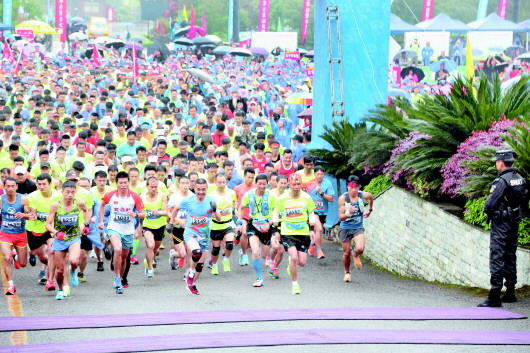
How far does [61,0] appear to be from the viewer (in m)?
58.0

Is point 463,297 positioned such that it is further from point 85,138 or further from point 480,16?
point 480,16

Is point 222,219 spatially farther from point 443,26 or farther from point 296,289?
point 443,26

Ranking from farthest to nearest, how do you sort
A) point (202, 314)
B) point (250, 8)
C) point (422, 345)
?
point (250, 8) < point (202, 314) < point (422, 345)

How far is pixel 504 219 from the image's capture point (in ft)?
37.1

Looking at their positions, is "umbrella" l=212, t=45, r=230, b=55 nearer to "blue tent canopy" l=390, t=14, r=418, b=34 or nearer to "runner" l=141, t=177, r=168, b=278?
"blue tent canopy" l=390, t=14, r=418, b=34

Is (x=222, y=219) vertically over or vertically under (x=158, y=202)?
under

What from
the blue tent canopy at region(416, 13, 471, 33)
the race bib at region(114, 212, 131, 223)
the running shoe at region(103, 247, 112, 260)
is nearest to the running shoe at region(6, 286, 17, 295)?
the race bib at region(114, 212, 131, 223)

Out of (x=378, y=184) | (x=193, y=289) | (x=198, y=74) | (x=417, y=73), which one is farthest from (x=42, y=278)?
(x=417, y=73)

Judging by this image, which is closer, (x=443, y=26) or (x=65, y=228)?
(x=65, y=228)

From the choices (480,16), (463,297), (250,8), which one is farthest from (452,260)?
(250,8)

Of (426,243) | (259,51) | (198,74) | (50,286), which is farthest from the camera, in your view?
(259,51)

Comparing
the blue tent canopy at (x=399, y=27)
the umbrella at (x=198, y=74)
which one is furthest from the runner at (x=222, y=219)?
the blue tent canopy at (x=399, y=27)

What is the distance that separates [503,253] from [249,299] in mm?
3457

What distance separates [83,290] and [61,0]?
47.0 meters
